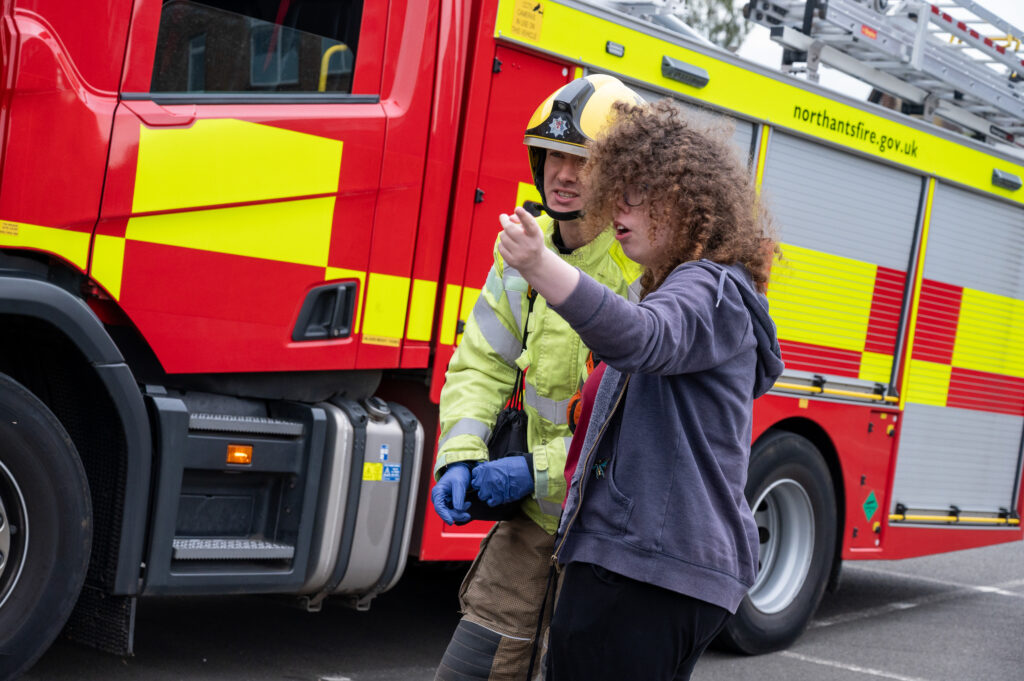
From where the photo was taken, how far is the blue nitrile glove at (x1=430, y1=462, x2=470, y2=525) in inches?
99.3

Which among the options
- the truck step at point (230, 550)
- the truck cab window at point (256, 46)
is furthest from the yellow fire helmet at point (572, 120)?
the truck step at point (230, 550)

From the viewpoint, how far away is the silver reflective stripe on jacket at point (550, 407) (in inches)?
105

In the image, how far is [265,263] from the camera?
4035 millimetres

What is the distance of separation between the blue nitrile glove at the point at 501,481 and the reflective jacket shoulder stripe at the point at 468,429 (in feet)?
0.34

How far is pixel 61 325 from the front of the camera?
360cm

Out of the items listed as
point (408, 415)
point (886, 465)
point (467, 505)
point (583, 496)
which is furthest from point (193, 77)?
point (886, 465)

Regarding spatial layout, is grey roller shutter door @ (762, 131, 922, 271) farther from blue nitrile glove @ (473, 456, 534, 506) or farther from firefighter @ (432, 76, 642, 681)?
blue nitrile glove @ (473, 456, 534, 506)

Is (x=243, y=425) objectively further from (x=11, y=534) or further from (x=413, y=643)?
(x=413, y=643)

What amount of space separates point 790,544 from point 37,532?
3.51 metres

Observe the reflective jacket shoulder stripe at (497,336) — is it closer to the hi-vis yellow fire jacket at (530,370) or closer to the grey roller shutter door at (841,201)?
the hi-vis yellow fire jacket at (530,370)

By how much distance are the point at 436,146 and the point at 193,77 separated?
856 millimetres

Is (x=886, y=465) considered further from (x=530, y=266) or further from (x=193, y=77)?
(x=530, y=266)

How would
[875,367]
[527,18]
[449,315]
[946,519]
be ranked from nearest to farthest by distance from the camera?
[449,315], [527,18], [875,367], [946,519]

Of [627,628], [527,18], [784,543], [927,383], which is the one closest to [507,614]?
[627,628]
